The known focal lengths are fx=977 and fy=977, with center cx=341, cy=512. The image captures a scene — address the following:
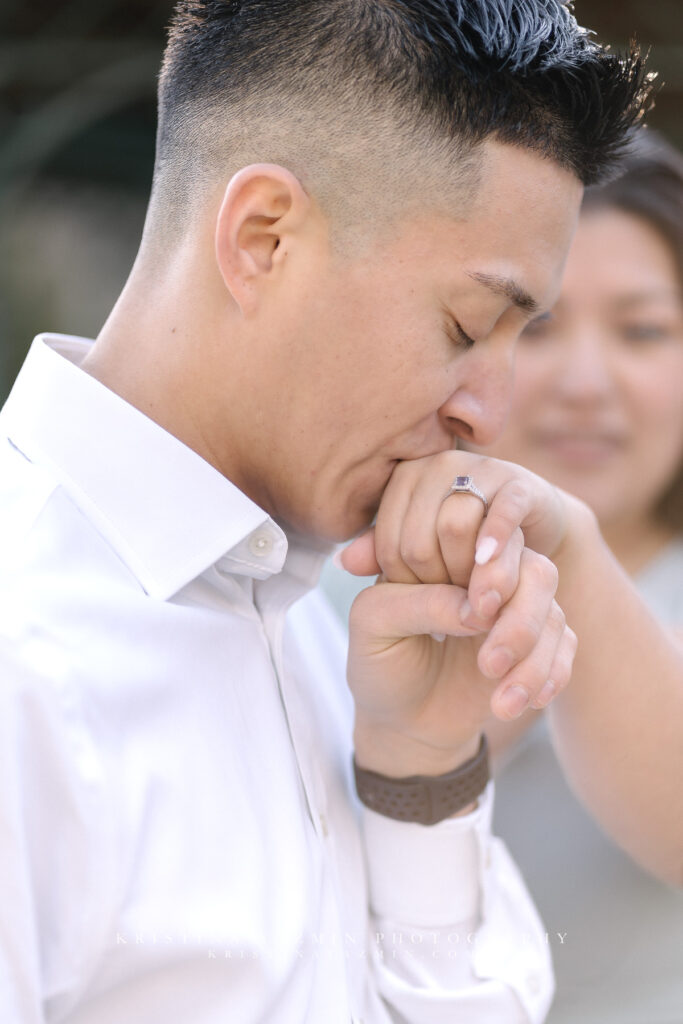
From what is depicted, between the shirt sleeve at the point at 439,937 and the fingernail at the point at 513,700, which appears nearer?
the fingernail at the point at 513,700

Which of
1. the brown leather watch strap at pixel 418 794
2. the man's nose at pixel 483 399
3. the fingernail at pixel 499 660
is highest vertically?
the man's nose at pixel 483 399

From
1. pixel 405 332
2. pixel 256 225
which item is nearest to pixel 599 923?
pixel 405 332

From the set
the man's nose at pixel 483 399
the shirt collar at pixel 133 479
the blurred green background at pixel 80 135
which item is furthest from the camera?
the blurred green background at pixel 80 135

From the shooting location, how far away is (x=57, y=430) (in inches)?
43.4

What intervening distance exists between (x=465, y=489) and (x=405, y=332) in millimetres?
194

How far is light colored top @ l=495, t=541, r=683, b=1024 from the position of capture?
183 centimetres

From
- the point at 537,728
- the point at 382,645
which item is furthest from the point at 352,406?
the point at 537,728

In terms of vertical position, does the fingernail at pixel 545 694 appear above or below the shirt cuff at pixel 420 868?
above

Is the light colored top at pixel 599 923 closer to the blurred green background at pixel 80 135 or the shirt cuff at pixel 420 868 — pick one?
the shirt cuff at pixel 420 868

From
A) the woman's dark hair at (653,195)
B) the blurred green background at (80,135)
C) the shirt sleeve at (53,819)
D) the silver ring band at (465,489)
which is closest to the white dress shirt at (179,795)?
the shirt sleeve at (53,819)

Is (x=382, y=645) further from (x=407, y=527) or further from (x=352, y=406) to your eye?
(x=352, y=406)

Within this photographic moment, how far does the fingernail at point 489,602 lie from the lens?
1.03 metres

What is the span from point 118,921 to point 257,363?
61 cm

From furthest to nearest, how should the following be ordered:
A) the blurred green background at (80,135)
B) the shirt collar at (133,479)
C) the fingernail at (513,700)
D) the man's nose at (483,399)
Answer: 1. the blurred green background at (80,135)
2. the man's nose at (483,399)
3. the shirt collar at (133,479)
4. the fingernail at (513,700)
